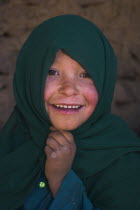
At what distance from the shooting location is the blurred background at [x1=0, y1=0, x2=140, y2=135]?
253 cm

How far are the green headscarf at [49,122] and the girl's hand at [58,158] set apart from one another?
8 centimetres

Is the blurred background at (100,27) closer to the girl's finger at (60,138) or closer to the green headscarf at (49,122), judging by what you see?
the green headscarf at (49,122)

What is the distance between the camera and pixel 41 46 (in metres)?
1.35

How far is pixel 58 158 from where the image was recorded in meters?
1.29

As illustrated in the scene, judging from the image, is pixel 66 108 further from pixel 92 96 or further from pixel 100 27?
pixel 100 27

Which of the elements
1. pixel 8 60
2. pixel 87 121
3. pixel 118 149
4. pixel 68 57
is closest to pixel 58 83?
pixel 68 57

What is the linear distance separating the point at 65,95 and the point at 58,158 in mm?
246

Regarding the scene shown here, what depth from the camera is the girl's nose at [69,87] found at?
4.10ft

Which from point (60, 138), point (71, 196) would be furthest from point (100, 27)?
point (71, 196)

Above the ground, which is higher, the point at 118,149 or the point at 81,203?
the point at 118,149

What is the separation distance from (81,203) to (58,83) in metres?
0.47

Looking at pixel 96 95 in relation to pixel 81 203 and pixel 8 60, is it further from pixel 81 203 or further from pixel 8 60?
pixel 8 60

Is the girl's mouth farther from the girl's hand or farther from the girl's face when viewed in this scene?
the girl's hand

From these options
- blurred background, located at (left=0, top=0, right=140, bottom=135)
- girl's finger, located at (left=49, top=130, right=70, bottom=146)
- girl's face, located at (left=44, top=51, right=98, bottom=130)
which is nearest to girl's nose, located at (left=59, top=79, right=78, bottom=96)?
girl's face, located at (left=44, top=51, right=98, bottom=130)
